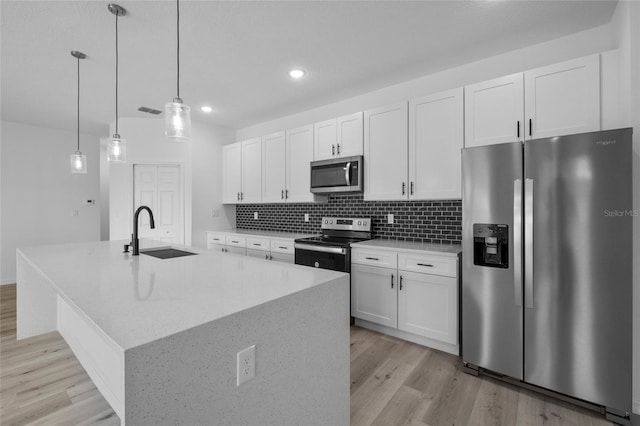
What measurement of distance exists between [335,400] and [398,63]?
111 inches

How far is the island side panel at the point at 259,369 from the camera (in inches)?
30.3

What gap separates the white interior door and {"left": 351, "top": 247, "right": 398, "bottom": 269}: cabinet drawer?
10.1ft

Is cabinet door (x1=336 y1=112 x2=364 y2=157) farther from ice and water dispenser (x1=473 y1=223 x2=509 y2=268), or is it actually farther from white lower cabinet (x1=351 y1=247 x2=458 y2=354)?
ice and water dispenser (x1=473 y1=223 x2=509 y2=268)

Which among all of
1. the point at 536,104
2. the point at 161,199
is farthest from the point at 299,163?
the point at 536,104

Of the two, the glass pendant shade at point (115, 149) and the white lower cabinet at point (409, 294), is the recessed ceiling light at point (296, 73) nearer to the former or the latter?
the glass pendant shade at point (115, 149)

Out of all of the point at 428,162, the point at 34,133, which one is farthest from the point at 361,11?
the point at 34,133

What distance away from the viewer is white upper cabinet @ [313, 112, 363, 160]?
3.38m

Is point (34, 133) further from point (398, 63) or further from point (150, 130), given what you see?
point (398, 63)

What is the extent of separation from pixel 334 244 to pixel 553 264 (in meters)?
1.83

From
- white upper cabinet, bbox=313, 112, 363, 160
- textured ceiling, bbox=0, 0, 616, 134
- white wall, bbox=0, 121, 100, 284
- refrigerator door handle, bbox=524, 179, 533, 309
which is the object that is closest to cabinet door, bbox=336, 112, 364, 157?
white upper cabinet, bbox=313, 112, 363, 160

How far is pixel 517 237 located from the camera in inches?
80.2

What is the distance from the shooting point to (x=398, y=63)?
113 inches

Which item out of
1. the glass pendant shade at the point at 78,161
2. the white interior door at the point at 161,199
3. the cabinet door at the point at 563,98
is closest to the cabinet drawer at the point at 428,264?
the cabinet door at the point at 563,98

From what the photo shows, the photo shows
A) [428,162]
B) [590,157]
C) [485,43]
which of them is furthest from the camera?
[428,162]
